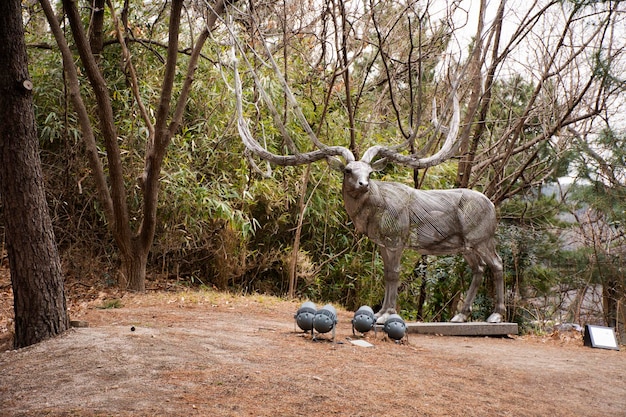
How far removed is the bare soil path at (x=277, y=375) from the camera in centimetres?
304

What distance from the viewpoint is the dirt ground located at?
3045 mm

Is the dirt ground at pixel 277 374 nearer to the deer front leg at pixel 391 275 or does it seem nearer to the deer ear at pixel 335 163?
the deer front leg at pixel 391 275

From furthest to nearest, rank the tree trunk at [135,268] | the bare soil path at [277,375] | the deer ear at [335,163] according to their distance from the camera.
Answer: the tree trunk at [135,268] → the deer ear at [335,163] → the bare soil path at [277,375]

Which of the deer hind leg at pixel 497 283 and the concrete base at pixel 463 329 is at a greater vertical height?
the deer hind leg at pixel 497 283

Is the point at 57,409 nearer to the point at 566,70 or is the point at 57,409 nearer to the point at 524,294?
the point at 524,294

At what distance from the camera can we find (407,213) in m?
5.58

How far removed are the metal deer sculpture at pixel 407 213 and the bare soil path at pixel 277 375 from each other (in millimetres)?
755

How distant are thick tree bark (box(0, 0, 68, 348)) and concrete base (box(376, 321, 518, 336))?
9.70 ft

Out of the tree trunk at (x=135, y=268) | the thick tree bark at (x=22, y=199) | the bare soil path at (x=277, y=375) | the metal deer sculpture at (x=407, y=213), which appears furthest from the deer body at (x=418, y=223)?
the tree trunk at (x=135, y=268)

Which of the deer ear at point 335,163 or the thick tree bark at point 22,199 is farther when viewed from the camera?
the deer ear at point 335,163

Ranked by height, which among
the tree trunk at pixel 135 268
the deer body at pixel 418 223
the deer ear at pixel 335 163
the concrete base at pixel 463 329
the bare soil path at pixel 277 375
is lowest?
the bare soil path at pixel 277 375

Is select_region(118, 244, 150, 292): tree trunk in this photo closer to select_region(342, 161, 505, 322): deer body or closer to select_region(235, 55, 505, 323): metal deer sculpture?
select_region(235, 55, 505, 323): metal deer sculpture

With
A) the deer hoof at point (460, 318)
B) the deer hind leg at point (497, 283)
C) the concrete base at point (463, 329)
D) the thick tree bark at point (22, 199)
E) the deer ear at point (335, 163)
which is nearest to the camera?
the thick tree bark at point (22, 199)

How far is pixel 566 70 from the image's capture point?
781 centimetres
